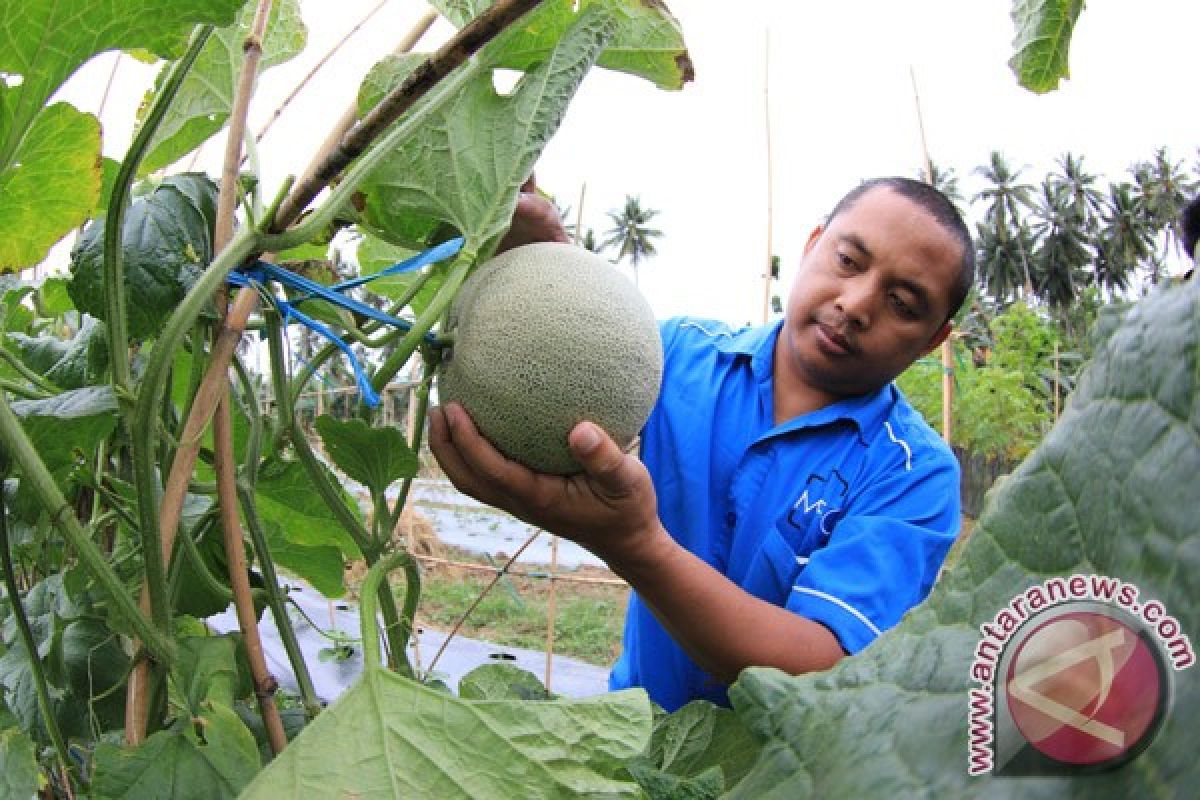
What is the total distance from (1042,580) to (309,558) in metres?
0.96

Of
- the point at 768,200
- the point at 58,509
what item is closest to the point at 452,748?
the point at 58,509

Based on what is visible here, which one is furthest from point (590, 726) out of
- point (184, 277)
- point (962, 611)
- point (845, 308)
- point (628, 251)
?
point (628, 251)

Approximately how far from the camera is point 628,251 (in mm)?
38156

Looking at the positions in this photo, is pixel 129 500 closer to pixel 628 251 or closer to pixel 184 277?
pixel 184 277

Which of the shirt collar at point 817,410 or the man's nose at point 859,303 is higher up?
the man's nose at point 859,303

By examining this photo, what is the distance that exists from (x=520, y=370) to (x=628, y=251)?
3786 centimetres

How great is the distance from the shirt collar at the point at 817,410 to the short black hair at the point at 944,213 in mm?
162

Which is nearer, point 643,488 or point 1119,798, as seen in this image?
point 1119,798

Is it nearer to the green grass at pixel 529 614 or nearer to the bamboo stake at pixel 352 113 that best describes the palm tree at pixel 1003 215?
the green grass at pixel 529 614

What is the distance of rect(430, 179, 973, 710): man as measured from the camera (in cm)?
109

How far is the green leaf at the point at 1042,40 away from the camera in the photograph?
0.74 meters

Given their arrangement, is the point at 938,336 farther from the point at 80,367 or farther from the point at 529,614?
the point at 529,614

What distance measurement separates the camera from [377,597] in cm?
75

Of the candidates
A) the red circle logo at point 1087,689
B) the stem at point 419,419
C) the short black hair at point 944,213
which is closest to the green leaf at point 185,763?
the stem at point 419,419
